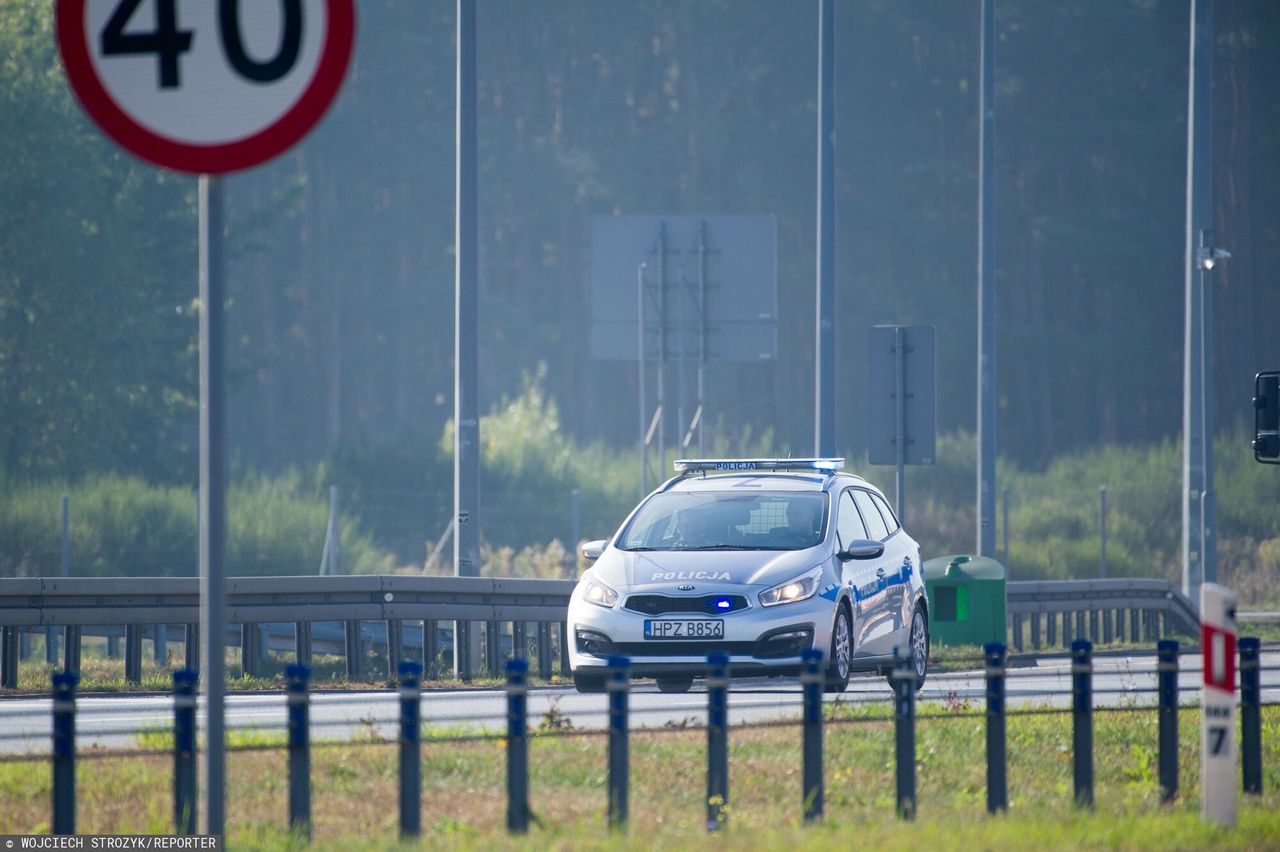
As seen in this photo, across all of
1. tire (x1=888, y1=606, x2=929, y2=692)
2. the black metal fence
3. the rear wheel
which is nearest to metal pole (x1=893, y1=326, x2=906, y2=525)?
tire (x1=888, y1=606, x2=929, y2=692)

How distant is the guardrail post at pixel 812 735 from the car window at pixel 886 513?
8.11 meters

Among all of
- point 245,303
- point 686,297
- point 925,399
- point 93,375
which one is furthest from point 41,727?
point 245,303

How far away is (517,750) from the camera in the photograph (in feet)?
29.3

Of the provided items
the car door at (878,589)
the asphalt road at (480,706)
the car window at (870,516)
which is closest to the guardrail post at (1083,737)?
the asphalt road at (480,706)

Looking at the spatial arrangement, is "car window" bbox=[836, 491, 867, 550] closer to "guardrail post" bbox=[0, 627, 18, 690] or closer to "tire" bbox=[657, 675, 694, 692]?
"tire" bbox=[657, 675, 694, 692]

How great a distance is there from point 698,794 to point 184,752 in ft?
10.1

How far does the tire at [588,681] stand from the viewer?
15.4 m

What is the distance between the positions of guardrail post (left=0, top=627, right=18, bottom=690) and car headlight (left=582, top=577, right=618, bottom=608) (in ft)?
16.2

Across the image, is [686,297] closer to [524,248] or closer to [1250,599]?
[1250,599]

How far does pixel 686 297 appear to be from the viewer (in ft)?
97.1

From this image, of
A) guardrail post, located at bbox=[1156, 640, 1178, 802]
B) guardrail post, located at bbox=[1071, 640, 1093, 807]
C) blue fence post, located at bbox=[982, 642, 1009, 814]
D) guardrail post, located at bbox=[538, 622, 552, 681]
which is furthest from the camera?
guardrail post, located at bbox=[538, 622, 552, 681]

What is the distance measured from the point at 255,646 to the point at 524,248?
5339 cm

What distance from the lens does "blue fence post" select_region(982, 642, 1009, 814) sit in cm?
1027

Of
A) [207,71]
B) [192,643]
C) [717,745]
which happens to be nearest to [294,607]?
[192,643]
